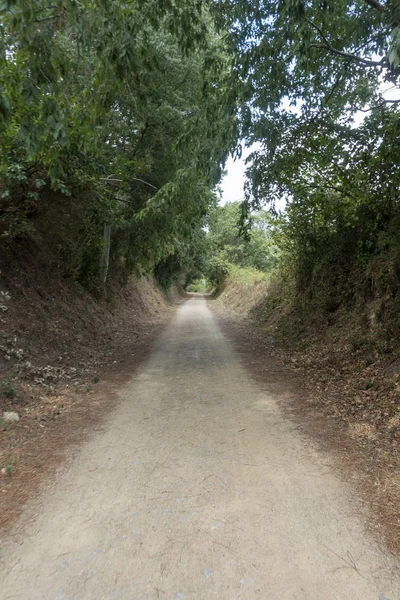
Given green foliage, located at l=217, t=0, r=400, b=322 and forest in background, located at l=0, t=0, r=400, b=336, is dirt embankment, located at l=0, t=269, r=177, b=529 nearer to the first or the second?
forest in background, located at l=0, t=0, r=400, b=336

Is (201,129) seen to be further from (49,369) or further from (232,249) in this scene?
(232,249)

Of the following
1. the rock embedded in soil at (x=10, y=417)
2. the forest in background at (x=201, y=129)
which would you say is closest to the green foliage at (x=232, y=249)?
the forest in background at (x=201, y=129)

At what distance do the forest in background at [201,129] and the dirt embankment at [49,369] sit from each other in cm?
113

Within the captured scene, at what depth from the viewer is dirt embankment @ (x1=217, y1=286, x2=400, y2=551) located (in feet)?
11.1

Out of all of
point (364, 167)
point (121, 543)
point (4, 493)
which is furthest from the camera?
point (364, 167)

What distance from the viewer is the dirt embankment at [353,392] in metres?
3.38

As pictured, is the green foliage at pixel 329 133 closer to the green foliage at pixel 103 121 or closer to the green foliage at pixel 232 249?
the green foliage at pixel 103 121

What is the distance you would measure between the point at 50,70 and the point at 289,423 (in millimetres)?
4967

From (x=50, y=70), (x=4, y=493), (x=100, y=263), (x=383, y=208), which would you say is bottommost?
(x=4, y=493)

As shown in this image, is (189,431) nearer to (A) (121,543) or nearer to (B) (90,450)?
(B) (90,450)

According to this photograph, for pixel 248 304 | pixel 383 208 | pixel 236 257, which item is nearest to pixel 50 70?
pixel 383 208

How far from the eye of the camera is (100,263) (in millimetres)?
13945

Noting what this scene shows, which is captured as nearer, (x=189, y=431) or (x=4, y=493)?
(x=4, y=493)

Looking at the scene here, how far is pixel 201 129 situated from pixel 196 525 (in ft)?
20.0
